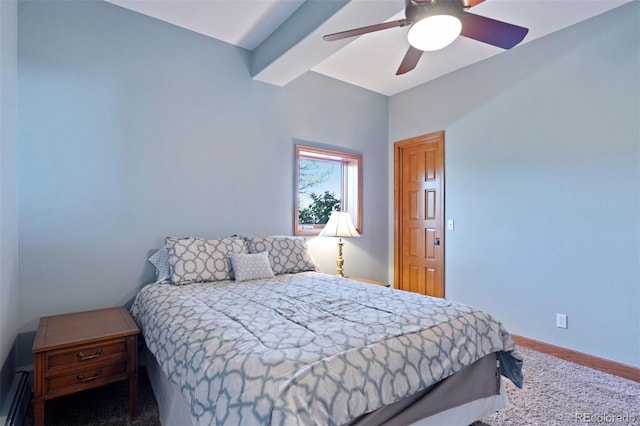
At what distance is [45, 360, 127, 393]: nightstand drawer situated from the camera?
178 centimetres

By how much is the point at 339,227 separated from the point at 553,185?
2.02 metres

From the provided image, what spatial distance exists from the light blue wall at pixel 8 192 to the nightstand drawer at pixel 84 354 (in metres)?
0.31

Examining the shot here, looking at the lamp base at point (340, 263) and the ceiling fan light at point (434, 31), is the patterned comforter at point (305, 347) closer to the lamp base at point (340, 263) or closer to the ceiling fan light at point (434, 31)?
the lamp base at point (340, 263)

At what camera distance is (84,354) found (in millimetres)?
1849

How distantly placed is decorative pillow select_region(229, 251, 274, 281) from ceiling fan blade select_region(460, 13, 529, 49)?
2.17 m

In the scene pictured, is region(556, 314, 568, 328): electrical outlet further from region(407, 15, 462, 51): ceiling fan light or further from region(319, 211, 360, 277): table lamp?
region(407, 15, 462, 51): ceiling fan light

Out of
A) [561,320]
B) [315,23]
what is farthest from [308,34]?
[561,320]

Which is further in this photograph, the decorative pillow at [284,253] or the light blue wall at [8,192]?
the decorative pillow at [284,253]

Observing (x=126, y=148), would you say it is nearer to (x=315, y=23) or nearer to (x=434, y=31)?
(x=315, y=23)

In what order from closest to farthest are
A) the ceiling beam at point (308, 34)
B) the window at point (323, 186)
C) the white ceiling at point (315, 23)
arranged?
1. the ceiling beam at point (308, 34)
2. the white ceiling at point (315, 23)
3. the window at point (323, 186)

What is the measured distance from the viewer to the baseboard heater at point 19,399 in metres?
1.80

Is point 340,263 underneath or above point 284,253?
underneath

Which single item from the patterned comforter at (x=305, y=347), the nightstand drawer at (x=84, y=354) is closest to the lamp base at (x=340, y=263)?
the patterned comforter at (x=305, y=347)

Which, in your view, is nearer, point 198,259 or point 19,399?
point 19,399
